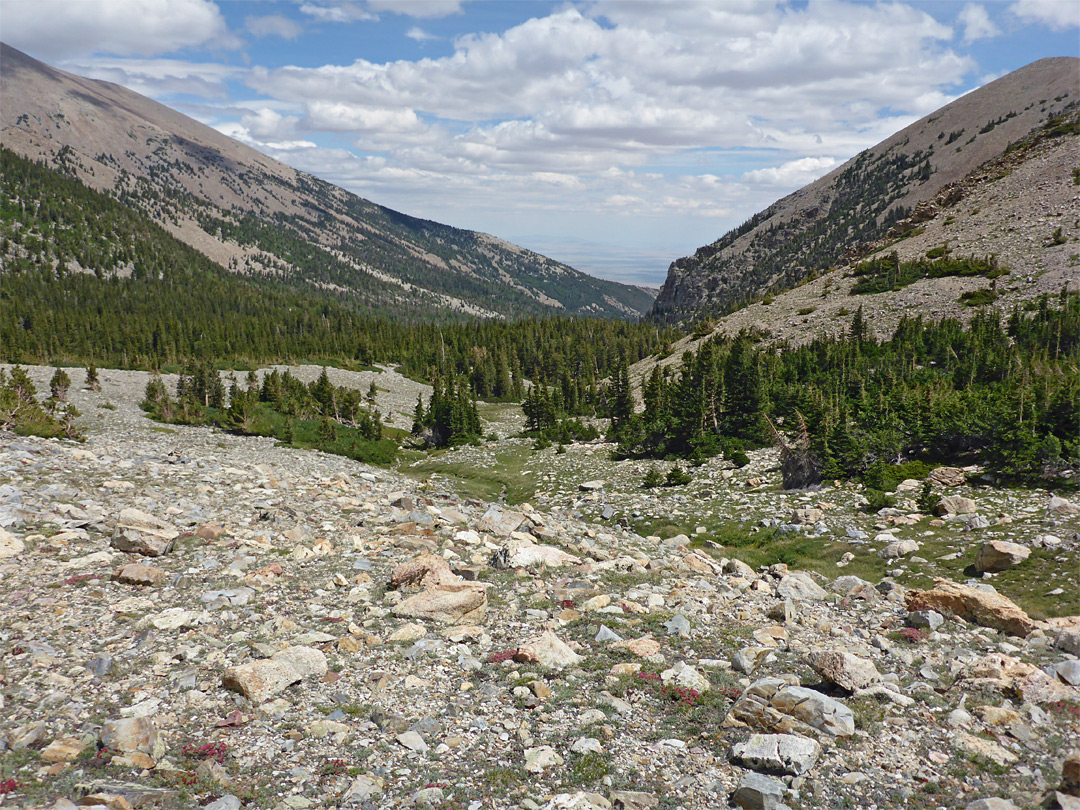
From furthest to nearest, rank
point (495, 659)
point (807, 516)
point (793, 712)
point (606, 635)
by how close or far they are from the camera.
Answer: point (807, 516), point (606, 635), point (495, 659), point (793, 712)

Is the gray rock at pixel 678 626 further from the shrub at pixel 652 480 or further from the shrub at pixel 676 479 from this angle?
the shrub at pixel 676 479

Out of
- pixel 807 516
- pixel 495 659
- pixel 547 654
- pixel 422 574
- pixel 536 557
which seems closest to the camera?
pixel 495 659

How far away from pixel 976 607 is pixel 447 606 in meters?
11.9

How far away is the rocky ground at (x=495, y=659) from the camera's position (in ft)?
24.0

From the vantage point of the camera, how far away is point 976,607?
498 inches

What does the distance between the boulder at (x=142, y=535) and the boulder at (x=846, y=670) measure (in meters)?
14.9

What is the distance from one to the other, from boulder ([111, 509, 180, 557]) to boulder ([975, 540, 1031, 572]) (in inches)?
875

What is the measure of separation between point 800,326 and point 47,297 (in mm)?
230524

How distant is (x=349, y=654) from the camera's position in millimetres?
10391

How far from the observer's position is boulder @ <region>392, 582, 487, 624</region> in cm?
1201

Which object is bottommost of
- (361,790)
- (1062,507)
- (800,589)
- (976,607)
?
(800,589)

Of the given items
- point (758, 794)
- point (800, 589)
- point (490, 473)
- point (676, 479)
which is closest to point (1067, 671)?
point (800, 589)

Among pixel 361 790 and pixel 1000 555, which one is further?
pixel 1000 555

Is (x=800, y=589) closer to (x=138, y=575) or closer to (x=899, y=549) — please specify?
(x=899, y=549)
